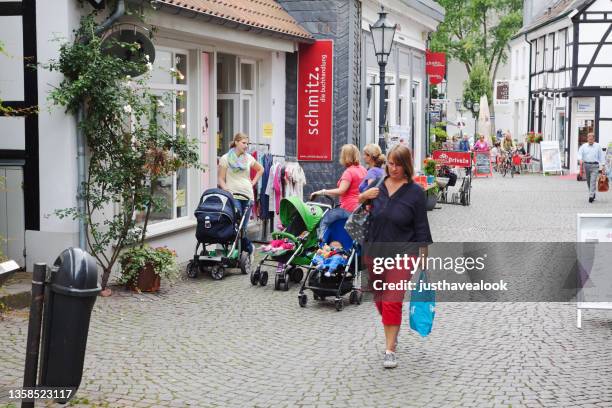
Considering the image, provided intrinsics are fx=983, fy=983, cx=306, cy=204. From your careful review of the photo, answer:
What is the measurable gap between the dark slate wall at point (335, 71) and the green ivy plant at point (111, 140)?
6.67 meters

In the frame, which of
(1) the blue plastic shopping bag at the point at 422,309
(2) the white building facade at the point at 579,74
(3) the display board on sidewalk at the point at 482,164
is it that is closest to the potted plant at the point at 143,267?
(1) the blue plastic shopping bag at the point at 422,309

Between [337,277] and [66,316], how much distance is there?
189 inches

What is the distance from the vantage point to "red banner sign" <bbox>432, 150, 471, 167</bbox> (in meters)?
24.7

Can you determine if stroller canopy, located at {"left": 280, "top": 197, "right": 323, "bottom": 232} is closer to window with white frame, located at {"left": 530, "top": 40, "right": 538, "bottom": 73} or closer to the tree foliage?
window with white frame, located at {"left": 530, "top": 40, "right": 538, "bottom": 73}

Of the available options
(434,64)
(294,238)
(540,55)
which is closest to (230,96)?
(294,238)

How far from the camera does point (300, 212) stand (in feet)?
36.7

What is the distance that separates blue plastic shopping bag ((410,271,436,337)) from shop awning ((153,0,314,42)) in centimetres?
526

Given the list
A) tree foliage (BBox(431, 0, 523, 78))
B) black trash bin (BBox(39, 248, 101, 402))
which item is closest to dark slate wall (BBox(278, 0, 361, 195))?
black trash bin (BBox(39, 248, 101, 402))

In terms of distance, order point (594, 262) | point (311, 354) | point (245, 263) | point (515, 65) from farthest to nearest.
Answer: point (515, 65) < point (245, 263) < point (594, 262) < point (311, 354)

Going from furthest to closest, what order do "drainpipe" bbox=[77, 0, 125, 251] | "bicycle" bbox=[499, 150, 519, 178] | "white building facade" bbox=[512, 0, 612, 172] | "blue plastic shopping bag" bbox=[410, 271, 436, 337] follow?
"bicycle" bbox=[499, 150, 519, 178] < "white building facade" bbox=[512, 0, 612, 172] < "drainpipe" bbox=[77, 0, 125, 251] < "blue plastic shopping bag" bbox=[410, 271, 436, 337]

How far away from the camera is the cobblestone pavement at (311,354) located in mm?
6867

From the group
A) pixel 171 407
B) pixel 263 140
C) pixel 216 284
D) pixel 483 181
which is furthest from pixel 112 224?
pixel 483 181

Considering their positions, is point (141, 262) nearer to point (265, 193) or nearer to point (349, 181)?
point (349, 181)

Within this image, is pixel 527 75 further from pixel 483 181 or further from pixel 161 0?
pixel 161 0
